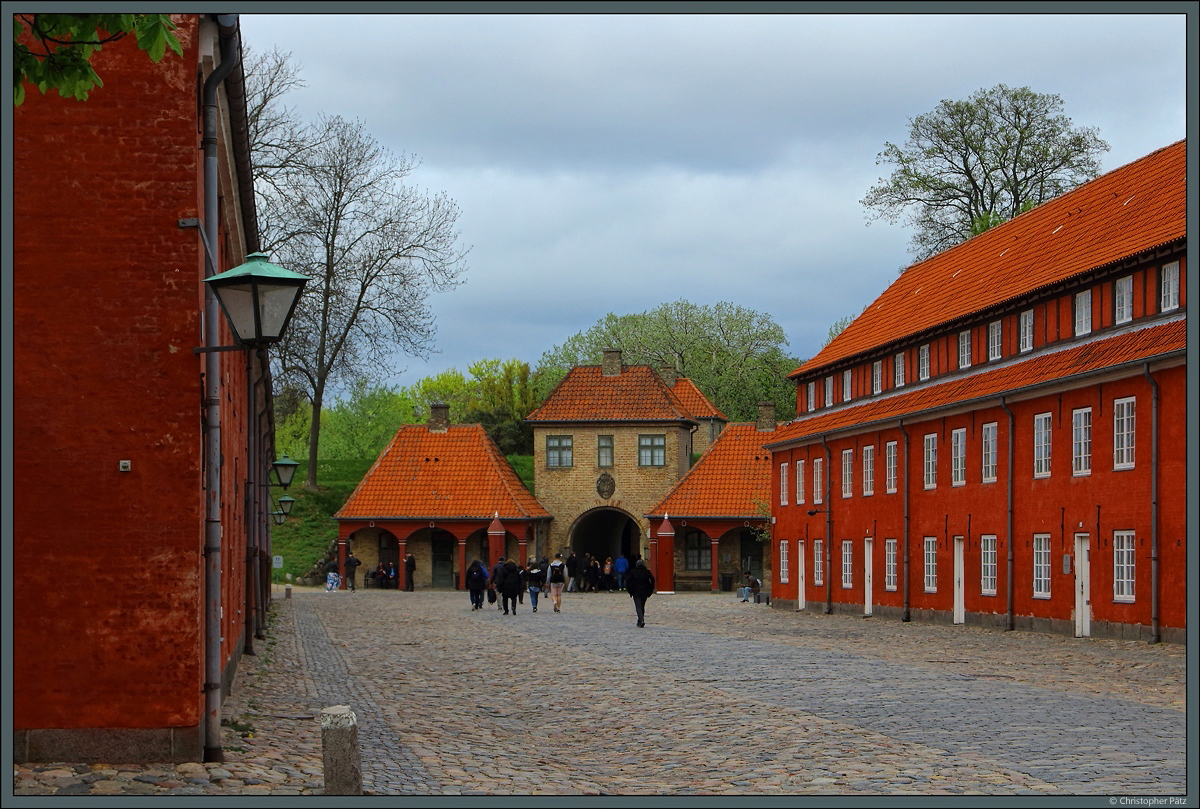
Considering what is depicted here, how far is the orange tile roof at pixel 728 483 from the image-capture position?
58.9 m

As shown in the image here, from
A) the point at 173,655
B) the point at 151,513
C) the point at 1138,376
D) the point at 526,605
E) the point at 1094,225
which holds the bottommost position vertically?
the point at 526,605

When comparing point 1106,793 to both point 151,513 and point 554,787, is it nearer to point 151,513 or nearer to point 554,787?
point 554,787

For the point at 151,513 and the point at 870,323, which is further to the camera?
the point at 870,323

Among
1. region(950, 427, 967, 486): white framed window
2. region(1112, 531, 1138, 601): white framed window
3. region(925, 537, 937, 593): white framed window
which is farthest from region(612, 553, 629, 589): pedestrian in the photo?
region(1112, 531, 1138, 601): white framed window

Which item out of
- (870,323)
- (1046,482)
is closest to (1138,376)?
(1046,482)

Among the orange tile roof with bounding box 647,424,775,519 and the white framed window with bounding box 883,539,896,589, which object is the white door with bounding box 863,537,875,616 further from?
the orange tile roof with bounding box 647,424,775,519

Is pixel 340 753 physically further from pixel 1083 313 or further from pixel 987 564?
pixel 987 564

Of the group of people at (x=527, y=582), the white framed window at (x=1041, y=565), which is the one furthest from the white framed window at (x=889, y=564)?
the white framed window at (x=1041, y=565)

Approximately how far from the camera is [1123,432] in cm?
2750

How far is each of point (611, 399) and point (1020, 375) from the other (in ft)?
114

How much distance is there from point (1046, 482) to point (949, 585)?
5047mm

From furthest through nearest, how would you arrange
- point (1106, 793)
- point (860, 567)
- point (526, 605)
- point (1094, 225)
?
point (526, 605) < point (860, 567) < point (1094, 225) < point (1106, 793)

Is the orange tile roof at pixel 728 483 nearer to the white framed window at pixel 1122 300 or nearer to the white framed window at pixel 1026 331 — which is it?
the white framed window at pixel 1026 331

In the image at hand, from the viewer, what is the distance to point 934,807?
345 inches
